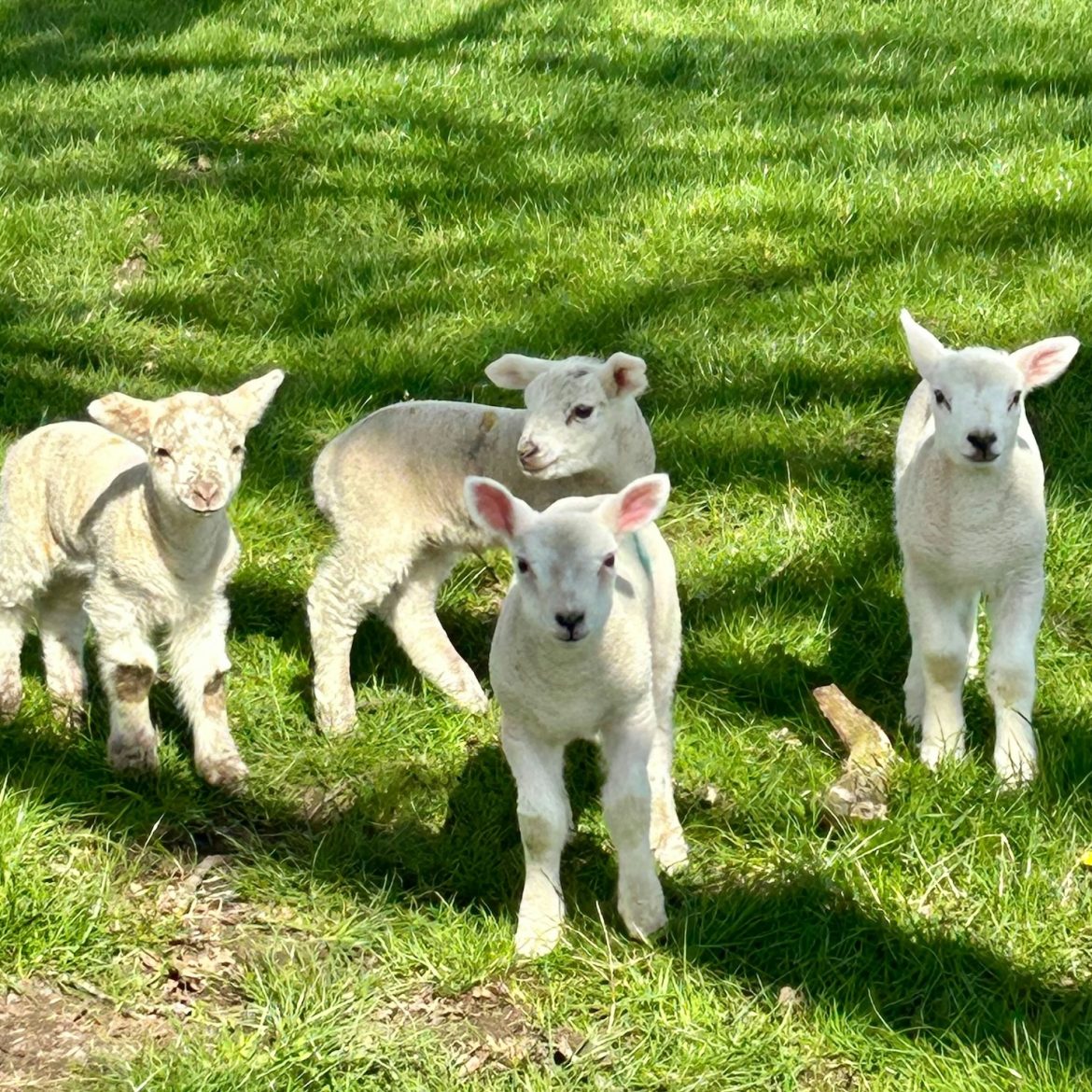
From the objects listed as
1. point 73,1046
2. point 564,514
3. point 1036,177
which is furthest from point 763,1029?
point 1036,177

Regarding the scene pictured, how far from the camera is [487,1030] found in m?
3.30

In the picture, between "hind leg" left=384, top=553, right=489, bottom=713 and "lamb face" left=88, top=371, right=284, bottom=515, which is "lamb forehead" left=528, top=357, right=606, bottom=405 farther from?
"lamb face" left=88, top=371, right=284, bottom=515

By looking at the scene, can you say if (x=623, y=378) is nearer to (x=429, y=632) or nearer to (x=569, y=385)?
(x=569, y=385)

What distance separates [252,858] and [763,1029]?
52.8 inches

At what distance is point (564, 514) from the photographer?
3.34 m

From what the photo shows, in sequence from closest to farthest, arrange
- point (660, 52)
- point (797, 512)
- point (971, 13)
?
point (797, 512) < point (660, 52) < point (971, 13)

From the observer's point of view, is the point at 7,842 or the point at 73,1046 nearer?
the point at 73,1046

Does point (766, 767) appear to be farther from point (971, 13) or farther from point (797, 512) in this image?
point (971, 13)

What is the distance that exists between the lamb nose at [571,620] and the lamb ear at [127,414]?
4.53 feet

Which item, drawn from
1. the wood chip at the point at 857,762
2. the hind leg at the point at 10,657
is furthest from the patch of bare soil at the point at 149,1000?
the wood chip at the point at 857,762

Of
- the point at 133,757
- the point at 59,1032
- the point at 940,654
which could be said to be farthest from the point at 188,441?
the point at 940,654

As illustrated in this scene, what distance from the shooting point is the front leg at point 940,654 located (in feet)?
12.9

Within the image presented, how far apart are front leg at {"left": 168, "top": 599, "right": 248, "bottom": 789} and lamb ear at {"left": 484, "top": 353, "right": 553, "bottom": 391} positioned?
1.11m

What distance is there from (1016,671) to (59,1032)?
7.80 feet
